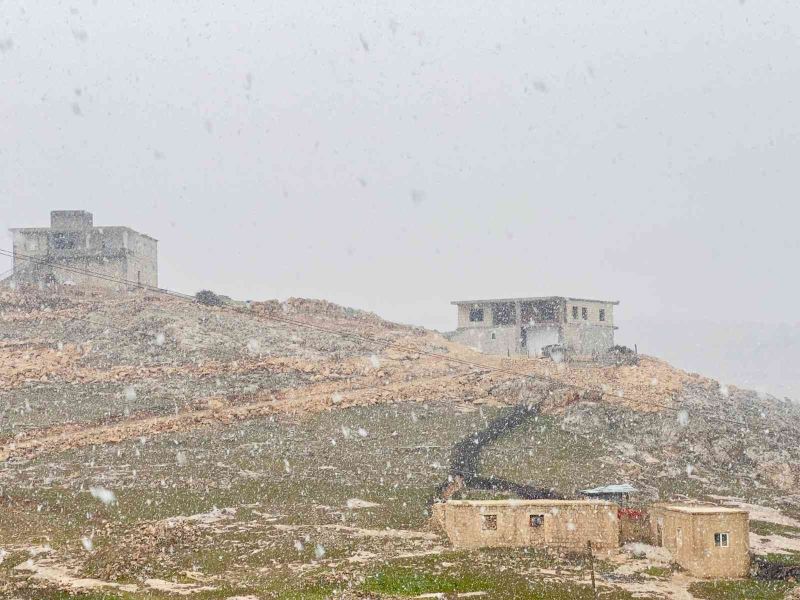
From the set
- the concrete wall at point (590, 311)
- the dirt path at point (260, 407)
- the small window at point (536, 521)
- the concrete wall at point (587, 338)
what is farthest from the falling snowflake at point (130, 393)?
the concrete wall at point (590, 311)

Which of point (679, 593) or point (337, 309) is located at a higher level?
point (337, 309)

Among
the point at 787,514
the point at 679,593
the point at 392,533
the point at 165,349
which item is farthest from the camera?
the point at 165,349

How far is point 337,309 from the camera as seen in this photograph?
94750 millimetres

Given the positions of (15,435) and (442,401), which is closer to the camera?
(15,435)

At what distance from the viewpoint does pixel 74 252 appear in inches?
3627

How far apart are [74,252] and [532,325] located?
5151 cm

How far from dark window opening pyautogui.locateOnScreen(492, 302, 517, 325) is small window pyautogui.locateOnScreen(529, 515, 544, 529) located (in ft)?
174

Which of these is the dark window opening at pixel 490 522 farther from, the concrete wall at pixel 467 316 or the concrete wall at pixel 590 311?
the concrete wall at pixel 467 316

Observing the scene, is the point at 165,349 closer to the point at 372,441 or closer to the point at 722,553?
the point at 372,441

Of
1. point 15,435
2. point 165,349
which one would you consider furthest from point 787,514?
point 165,349

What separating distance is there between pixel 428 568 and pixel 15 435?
33.8 metres

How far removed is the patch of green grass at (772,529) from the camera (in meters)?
37.9

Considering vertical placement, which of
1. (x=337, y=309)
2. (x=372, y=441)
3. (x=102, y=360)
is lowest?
(x=372, y=441)

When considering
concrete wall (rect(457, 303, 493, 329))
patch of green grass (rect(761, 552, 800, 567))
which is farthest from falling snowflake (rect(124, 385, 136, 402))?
patch of green grass (rect(761, 552, 800, 567))
